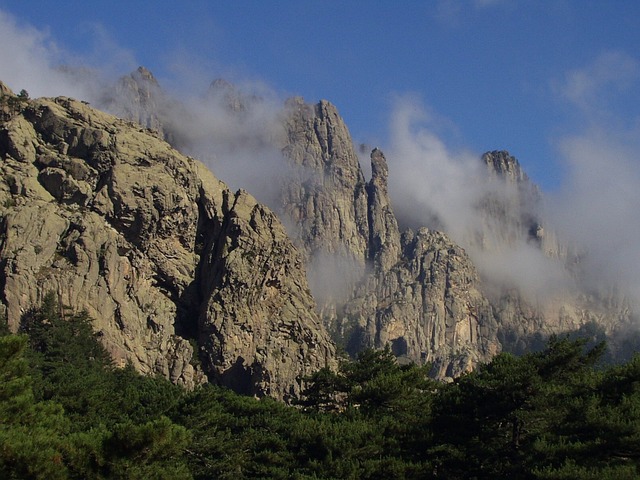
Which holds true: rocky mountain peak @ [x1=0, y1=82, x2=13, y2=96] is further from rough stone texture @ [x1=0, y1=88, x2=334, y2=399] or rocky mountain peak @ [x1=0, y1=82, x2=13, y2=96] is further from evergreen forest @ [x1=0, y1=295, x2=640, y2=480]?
evergreen forest @ [x1=0, y1=295, x2=640, y2=480]

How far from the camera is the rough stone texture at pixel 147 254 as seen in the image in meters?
88.9

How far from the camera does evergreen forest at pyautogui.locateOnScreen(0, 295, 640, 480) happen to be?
31531mm

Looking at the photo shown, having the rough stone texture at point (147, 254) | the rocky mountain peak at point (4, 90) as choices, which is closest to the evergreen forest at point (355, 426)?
the rough stone texture at point (147, 254)

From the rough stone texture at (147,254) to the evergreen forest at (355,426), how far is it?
988 inches

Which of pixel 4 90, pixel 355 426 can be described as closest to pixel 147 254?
pixel 4 90

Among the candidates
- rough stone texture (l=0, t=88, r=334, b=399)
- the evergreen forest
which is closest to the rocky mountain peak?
rough stone texture (l=0, t=88, r=334, b=399)

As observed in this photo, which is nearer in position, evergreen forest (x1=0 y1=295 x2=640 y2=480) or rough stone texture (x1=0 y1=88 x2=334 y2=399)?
evergreen forest (x1=0 y1=295 x2=640 y2=480)

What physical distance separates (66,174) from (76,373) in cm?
3781

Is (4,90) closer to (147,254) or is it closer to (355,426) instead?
(147,254)

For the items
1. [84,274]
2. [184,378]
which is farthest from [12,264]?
[184,378]

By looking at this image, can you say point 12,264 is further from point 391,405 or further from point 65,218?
point 391,405

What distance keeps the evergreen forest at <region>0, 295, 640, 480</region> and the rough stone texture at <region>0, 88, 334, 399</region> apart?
25096 millimetres

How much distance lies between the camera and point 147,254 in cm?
9812

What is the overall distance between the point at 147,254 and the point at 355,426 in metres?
58.2
